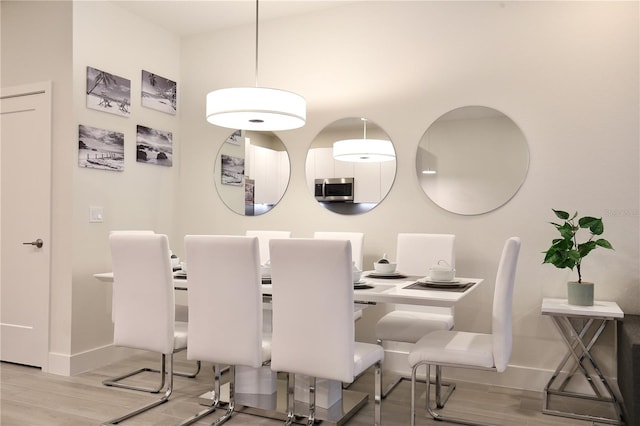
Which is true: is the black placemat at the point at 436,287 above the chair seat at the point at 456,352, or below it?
above

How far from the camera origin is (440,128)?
384 cm

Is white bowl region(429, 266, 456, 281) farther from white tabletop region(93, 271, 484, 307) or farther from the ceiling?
the ceiling

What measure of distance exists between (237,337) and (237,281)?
0.29 metres

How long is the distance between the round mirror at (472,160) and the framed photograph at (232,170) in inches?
63.5

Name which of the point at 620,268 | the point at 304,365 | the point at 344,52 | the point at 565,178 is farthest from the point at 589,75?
the point at 304,365

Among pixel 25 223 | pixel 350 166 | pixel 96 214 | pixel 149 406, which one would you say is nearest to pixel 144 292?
pixel 149 406

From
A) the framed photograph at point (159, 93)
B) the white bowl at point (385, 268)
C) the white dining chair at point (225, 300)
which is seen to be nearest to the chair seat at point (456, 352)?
the white bowl at point (385, 268)

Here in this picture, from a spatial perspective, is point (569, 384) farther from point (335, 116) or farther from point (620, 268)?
point (335, 116)

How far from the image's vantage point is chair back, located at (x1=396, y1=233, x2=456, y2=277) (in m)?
3.58

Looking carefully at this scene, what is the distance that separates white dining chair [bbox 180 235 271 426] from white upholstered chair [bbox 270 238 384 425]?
14 centimetres

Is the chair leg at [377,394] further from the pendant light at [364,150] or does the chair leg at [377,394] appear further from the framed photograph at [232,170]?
the framed photograph at [232,170]

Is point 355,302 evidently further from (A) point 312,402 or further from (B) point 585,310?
(B) point 585,310

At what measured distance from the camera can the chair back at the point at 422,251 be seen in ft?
11.8

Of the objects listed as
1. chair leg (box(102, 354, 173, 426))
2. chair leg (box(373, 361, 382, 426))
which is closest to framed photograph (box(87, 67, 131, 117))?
chair leg (box(102, 354, 173, 426))
